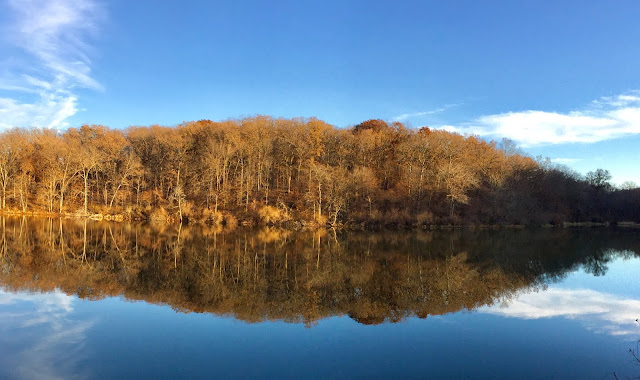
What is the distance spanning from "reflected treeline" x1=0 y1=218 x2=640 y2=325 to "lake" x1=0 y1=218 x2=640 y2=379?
11 cm

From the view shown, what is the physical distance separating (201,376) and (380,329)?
552 cm

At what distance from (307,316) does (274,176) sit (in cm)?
4918

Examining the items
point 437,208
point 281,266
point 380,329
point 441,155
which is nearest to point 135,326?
point 380,329

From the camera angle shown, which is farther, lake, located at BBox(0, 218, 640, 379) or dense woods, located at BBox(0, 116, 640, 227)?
dense woods, located at BBox(0, 116, 640, 227)

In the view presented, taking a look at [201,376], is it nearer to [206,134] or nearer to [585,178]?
[206,134]

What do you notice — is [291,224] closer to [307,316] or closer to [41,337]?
[307,316]

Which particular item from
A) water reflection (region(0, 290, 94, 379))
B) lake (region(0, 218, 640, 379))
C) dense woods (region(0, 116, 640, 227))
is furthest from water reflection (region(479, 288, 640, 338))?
dense woods (region(0, 116, 640, 227))

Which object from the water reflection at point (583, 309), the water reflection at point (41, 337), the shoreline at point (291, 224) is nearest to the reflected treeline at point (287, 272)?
the water reflection at point (583, 309)

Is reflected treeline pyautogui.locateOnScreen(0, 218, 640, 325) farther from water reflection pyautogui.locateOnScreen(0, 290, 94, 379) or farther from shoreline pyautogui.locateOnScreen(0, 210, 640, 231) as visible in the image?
shoreline pyautogui.locateOnScreen(0, 210, 640, 231)

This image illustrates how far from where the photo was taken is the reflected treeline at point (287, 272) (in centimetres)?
1390

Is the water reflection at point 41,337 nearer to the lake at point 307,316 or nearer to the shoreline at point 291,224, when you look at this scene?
the lake at point 307,316

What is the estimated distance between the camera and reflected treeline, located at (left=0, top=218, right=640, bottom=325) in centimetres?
1390

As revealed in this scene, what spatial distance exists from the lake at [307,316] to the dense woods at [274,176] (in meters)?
25.5

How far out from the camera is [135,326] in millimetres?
11133
